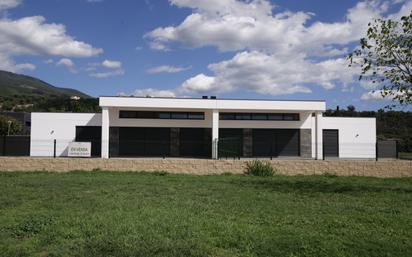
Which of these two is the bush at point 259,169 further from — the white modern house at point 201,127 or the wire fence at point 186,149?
the white modern house at point 201,127

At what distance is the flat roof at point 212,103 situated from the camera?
2848 cm

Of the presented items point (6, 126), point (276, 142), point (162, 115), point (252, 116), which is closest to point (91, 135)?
point (162, 115)

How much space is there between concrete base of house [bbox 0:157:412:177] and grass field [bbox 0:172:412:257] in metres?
6.60

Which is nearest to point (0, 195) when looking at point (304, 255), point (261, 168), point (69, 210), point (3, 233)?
point (69, 210)

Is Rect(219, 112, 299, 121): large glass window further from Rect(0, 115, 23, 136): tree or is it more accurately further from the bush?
Rect(0, 115, 23, 136): tree

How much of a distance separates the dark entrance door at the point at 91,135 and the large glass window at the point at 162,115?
2173 millimetres

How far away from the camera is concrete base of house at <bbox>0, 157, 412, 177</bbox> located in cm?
1950

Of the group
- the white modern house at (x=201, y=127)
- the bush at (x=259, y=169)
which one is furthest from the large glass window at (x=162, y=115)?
the bush at (x=259, y=169)

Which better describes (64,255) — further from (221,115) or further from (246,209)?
(221,115)

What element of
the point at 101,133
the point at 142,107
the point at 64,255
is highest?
the point at 142,107

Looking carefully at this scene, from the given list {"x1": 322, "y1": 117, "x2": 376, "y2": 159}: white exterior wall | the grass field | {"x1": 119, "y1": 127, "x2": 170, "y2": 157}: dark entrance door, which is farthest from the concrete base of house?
{"x1": 322, "y1": 117, "x2": 376, "y2": 159}: white exterior wall

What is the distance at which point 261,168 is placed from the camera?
1892 centimetres

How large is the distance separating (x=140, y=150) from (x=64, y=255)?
2471cm

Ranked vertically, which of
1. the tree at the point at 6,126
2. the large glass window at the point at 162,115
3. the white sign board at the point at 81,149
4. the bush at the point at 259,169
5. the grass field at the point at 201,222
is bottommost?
the grass field at the point at 201,222
